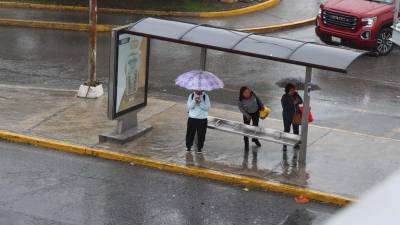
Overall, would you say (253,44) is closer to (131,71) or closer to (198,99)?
(198,99)

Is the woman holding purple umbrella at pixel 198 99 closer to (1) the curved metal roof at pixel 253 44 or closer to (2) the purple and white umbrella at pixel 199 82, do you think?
(2) the purple and white umbrella at pixel 199 82

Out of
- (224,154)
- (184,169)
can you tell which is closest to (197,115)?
(224,154)

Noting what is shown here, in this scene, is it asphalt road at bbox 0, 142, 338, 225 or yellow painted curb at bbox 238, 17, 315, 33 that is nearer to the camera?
asphalt road at bbox 0, 142, 338, 225

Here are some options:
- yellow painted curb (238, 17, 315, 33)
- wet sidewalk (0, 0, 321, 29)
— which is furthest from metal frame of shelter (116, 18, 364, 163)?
wet sidewalk (0, 0, 321, 29)

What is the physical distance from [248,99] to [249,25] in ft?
36.9

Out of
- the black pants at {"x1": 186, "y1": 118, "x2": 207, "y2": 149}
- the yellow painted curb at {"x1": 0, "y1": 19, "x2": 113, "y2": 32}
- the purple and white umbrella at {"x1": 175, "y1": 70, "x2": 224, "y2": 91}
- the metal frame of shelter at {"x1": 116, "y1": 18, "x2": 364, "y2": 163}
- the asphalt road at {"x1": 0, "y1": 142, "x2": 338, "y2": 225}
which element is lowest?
the yellow painted curb at {"x1": 0, "y1": 19, "x2": 113, "y2": 32}

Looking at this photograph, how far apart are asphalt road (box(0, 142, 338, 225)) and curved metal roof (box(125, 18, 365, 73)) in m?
1.99

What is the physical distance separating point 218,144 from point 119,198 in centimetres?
284

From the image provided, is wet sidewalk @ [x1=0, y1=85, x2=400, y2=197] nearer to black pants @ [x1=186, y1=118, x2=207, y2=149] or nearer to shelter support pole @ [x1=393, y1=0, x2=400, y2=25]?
black pants @ [x1=186, y1=118, x2=207, y2=149]

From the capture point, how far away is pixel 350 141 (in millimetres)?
11820

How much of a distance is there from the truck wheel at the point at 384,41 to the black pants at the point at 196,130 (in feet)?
31.4

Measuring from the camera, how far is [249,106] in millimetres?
11148

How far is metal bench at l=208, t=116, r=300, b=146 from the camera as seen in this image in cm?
1075

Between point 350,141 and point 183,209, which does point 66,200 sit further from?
point 350,141
